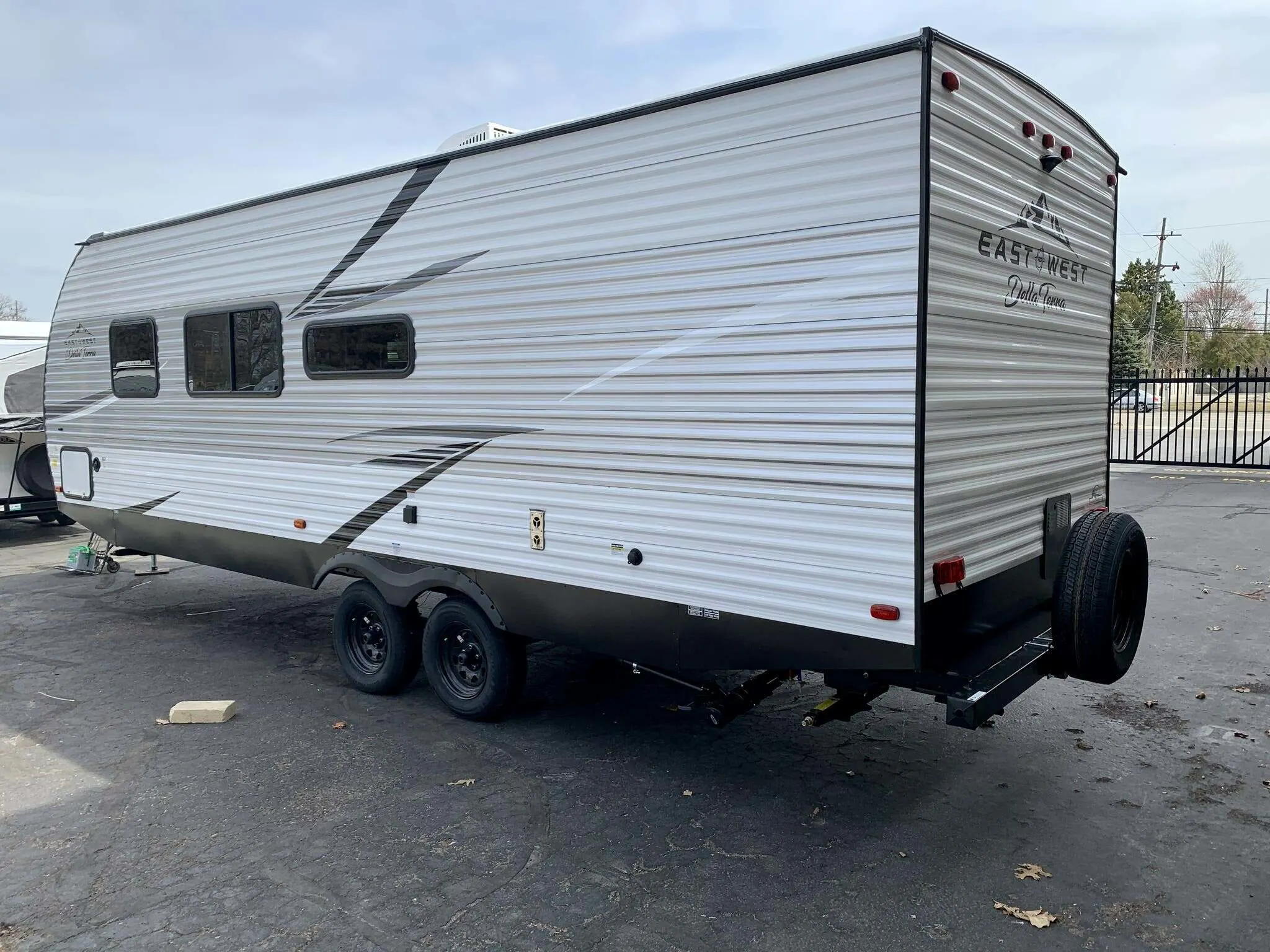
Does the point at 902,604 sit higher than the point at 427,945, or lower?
higher

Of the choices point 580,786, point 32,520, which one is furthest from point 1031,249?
point 32,520

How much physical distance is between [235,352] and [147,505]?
5.99ft

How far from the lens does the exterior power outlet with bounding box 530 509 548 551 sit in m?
5.10

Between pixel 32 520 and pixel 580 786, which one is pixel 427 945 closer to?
pixel 580 786

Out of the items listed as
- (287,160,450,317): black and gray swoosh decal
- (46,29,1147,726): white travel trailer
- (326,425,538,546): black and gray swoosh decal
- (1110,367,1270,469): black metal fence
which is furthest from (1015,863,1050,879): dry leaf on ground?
(1110,367,1270,469): black metal fence

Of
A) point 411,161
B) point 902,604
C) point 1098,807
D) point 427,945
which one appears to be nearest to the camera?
point 427,945

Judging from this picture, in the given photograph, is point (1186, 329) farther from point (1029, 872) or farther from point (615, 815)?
point (615, 815)

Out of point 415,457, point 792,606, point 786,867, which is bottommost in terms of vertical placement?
point 786,867

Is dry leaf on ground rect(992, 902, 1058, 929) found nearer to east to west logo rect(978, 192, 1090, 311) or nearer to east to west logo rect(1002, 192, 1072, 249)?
east to west logo rect(978, 192, 1090, 311)

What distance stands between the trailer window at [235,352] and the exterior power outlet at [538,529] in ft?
8.06

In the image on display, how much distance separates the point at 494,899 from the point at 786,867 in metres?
1.23

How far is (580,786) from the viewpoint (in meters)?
4.89

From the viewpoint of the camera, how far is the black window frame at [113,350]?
24.7ft

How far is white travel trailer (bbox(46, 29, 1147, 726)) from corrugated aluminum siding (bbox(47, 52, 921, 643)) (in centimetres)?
2
